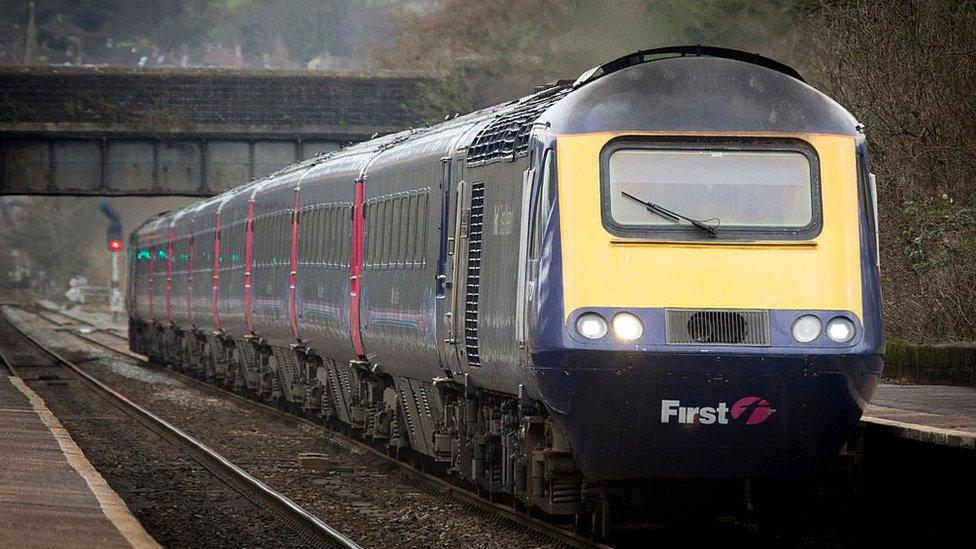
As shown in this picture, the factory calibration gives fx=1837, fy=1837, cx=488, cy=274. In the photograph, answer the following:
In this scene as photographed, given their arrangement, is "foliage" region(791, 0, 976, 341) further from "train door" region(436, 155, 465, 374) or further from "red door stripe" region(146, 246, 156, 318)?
"red door stripe" region(146, 246, 156, 318)

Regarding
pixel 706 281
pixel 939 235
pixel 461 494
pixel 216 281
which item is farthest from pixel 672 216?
pixel 216 281

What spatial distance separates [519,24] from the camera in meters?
53.6

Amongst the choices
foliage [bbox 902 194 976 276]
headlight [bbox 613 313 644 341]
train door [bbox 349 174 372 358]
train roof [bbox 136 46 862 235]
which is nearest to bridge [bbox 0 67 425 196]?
foliage [bbox 902 194 976 276]

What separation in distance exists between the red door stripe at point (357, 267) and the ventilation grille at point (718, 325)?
321 inches

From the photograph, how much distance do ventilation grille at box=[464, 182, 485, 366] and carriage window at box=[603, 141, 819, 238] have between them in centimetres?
234

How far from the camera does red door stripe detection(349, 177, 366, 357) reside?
18.6m

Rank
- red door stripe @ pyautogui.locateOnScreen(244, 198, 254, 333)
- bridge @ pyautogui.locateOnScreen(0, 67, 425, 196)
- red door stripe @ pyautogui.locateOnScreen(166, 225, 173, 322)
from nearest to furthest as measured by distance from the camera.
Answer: red door stripe @ pyautogui.locateOnScreen(244, 198, 254, 333) < red door stripe @ pyautogui.locateOnScreen(166, 225, 173, 322) < bridge @ pyautogui.locateOnScreen(0, 67, 425, 196)

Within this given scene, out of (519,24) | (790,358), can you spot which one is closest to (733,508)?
(790,358)

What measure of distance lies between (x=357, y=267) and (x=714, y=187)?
826 centimetres

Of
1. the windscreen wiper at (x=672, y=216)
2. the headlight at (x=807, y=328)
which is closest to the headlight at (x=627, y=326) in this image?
the windscreen wiper at (x=672, y=216)

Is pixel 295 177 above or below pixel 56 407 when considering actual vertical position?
above

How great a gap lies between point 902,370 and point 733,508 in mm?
9663

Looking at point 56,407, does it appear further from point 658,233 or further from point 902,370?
point 658,233

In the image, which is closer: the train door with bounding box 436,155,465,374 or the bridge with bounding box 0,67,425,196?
the train door with bounding box 436,155,465,374
